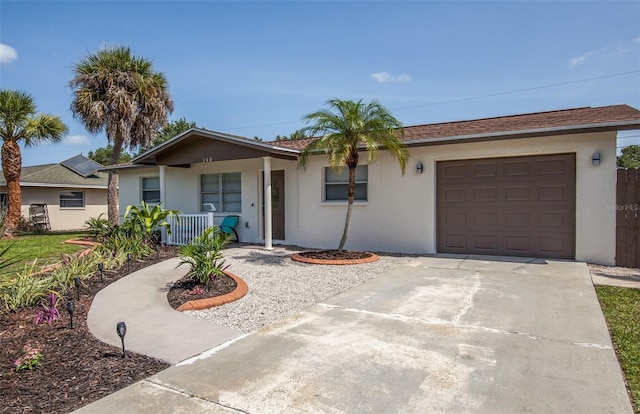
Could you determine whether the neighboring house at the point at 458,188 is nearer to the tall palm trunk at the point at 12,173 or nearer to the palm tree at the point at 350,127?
the palm tree at the point at 350,127

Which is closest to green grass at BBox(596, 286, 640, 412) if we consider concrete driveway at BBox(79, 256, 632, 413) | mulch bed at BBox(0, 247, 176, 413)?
concrete driveway at BBox(79, 256, 632, 413)

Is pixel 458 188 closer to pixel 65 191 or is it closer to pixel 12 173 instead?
pixel 12 173

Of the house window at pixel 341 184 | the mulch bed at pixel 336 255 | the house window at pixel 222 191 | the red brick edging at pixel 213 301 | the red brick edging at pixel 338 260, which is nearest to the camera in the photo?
the red brick edging at pixel 213 301

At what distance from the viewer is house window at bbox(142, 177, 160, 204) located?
620 inches

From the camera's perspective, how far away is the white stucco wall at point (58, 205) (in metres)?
20.4

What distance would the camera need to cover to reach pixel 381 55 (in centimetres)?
1518

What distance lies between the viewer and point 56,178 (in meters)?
21.3

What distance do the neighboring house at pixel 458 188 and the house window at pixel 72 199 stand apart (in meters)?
12.1

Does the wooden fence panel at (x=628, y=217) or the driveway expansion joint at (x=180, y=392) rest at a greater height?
the wooden fence panel at (x=628, y=217)

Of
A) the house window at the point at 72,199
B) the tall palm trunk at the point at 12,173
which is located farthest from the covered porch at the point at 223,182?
the house window at the point at 72,199

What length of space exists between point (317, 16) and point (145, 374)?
1033cm

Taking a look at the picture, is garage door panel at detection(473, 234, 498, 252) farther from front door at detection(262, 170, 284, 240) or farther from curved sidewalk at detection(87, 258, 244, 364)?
curved sidewalk at detection(87, 258, 244, 364)

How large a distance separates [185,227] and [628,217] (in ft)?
37.7

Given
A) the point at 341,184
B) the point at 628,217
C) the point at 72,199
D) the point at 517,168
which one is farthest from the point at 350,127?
the point at 72,199
